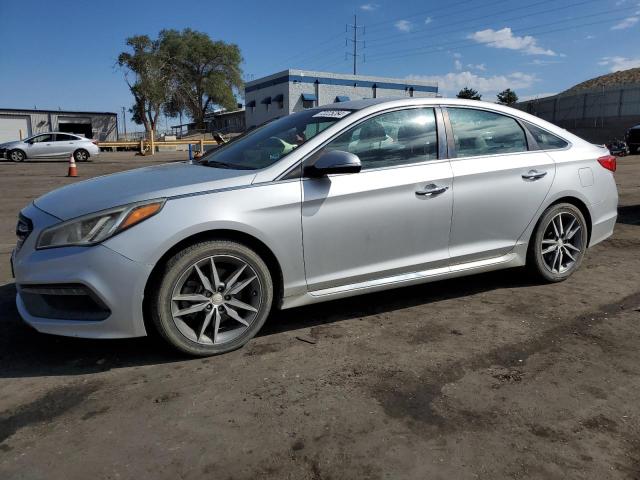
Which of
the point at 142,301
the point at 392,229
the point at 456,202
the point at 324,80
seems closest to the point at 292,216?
the point at 392,229

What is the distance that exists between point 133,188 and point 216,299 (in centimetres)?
88

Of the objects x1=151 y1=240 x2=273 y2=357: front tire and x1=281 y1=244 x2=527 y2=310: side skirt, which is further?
x1=281 y1=244 x2=527 y2=310: side skirt

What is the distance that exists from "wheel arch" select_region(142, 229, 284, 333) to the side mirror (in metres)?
0.59

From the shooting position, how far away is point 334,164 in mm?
3426

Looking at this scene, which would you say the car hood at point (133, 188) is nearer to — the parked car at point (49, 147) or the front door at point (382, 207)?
the front door at point (382, 207)

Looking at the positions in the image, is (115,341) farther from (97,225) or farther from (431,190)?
(431,190)

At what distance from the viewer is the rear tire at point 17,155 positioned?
84.0ft

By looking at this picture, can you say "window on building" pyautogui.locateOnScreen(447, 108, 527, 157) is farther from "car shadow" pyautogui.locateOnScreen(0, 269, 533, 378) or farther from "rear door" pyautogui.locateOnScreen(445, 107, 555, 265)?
"car shadow" pyautogui.locateOnScreen(0, 269, 533, 378)

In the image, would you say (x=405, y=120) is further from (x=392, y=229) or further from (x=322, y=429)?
(x=322, y=429)

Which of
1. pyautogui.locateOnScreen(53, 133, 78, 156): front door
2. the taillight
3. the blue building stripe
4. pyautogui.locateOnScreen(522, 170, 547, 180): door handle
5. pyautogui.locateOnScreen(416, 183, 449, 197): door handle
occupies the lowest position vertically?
pyautogui.locateOnScreen(416, 183, 449, 197): door handle

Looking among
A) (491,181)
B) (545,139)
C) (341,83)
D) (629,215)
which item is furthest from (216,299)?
(341,83)

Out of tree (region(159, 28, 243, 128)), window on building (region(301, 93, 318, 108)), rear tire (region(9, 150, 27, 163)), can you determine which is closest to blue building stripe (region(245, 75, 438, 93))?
window on building (region(301, 93, 318, 108))

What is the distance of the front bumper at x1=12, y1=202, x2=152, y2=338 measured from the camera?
2.98 meters

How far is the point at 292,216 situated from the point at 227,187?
1.50ft
